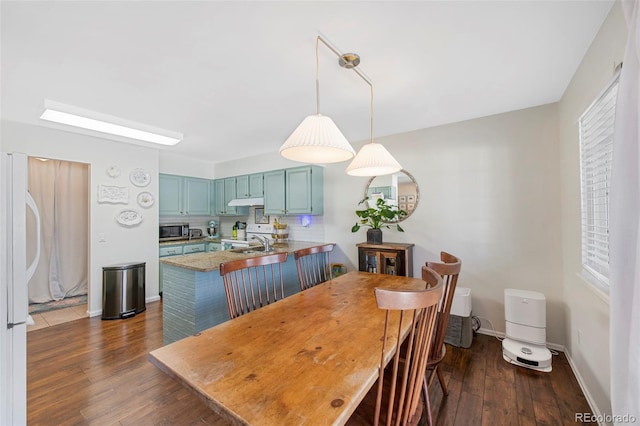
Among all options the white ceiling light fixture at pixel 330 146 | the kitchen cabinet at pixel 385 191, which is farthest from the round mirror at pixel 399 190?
the white ceiling light fixture at pixel 330 146

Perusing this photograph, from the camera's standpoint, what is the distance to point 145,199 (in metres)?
4.05

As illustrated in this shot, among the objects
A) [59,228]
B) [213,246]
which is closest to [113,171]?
[59,228]

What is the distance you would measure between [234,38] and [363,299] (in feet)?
6.27

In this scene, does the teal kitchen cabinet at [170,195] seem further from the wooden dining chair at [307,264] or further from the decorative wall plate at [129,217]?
the wooden dining chair at [307,264]

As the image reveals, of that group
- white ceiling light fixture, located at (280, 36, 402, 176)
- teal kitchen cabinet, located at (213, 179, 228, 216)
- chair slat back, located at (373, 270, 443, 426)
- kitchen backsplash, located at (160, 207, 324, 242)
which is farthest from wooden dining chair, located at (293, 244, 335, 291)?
teal kitchen cabinet, located at (213, 179, 228, 216)

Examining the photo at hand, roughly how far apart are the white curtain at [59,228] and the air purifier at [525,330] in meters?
5.67

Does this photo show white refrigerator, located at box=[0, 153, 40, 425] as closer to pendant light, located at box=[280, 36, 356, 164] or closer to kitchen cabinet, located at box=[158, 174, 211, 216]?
pendant light, located at box=[280, 36, 356, 164]

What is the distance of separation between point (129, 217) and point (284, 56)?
3.53m

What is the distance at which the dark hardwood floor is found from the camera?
1739mm

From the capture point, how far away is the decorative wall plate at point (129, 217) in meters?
3.80

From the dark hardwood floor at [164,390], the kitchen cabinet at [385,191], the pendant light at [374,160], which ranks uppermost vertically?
the pendant light at [374,160]

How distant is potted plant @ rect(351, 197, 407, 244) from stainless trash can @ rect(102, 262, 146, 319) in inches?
123

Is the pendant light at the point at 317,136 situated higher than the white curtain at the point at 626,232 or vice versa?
the pendant light at the point at 317,136

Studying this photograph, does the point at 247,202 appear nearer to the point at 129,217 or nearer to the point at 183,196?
the point at 183,196
